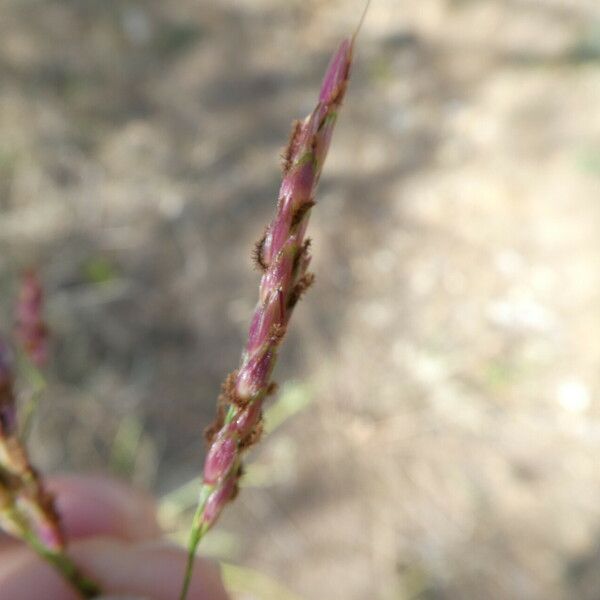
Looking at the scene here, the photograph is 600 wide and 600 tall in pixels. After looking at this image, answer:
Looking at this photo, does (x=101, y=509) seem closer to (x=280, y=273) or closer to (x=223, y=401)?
(x=223, y=401)

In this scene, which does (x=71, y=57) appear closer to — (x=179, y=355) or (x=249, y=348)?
(x=179, y=355)

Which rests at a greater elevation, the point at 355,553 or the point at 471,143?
the point at 471,143

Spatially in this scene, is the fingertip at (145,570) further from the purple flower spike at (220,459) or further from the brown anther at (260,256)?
the brown anther at (260,256)

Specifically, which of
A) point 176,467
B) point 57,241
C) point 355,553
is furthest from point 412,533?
point 57,241

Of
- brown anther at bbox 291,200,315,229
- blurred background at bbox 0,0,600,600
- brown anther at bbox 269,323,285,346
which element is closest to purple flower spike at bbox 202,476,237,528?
brown anther at bbox 269,323,285,346

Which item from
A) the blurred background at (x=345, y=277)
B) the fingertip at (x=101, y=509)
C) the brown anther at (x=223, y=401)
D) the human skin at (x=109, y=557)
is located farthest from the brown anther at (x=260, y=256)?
the blurred background at (x=345, y=277)

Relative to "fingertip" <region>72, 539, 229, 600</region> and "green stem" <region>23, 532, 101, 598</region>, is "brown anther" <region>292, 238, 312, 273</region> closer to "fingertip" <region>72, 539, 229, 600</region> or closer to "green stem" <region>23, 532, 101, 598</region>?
"green stem" <region>23, 532, 101, 598</region>

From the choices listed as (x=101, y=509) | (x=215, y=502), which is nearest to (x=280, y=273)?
(x=215, y=502)
